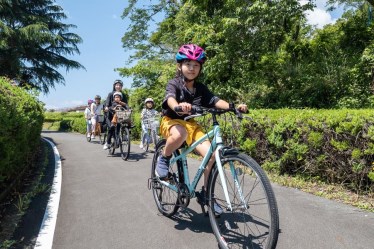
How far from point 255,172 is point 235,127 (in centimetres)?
541

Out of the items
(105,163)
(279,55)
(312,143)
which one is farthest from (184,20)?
(312,143)

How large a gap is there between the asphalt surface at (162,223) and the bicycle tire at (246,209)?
308 millimetres

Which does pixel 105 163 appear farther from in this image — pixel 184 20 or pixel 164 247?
pixel 184 20

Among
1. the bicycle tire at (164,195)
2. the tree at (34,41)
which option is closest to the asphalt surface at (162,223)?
the bicycle tire at (164,195)

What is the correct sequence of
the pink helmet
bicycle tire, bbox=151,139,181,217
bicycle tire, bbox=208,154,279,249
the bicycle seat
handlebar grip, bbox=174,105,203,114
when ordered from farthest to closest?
bicycle tire, bbox=151,139,181,217 < the pink helmet < handlebar grip, bbox=174,105,203,114 < the bicycle seat < bicycle tire, bbox=208,154,279,249

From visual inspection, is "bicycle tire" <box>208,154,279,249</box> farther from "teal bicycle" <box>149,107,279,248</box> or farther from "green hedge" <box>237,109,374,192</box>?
"green hedge" <box>237,109,374,192</box>

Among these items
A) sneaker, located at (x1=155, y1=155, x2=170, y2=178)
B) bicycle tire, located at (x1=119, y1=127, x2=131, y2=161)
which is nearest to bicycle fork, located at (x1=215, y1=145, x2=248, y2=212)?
sneaker, located at (x1=155, y1=155, x2=170, y2=178)

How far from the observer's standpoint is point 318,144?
5.99m

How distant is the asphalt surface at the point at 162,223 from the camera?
3.74m

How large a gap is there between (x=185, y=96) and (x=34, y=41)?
107 ft

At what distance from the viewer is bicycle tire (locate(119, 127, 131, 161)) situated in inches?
384

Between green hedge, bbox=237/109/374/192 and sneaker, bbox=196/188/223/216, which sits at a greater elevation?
green hedge, bbox=237/109/374/192

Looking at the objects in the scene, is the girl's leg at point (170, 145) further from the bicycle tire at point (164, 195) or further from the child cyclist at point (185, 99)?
the bicycle tire at point (164, 195)

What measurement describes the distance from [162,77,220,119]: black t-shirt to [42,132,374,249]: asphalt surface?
1393mm
